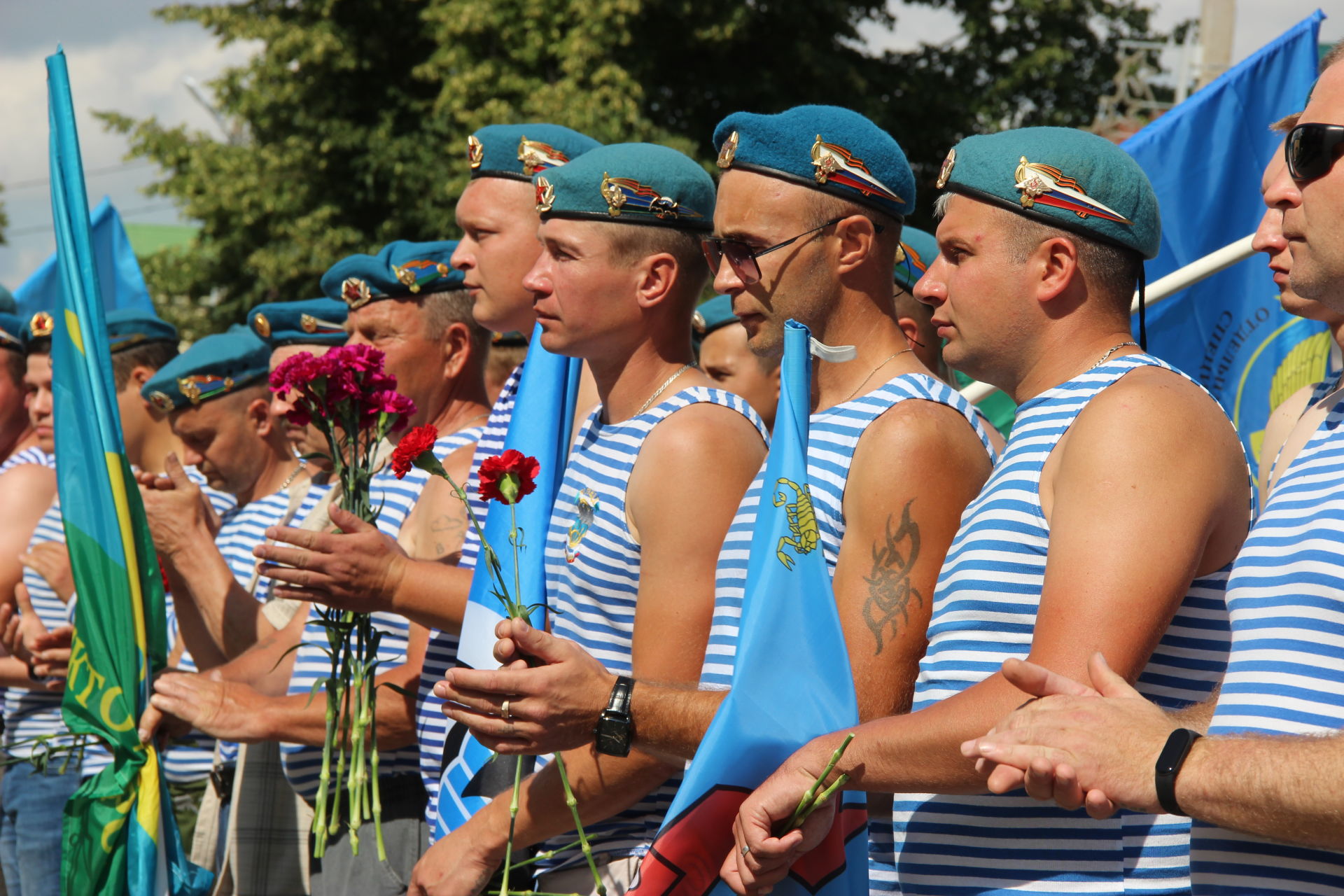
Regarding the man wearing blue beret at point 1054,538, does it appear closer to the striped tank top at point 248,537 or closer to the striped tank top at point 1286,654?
the striped tank top at point 1286,654

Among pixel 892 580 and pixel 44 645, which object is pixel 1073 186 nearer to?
pixel 892 580

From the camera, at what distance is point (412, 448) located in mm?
2992

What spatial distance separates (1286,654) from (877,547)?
2.72 ft

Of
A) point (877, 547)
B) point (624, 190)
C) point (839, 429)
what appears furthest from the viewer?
point (624, 190)

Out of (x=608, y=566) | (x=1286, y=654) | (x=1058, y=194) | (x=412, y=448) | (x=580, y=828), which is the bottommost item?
(x=580, y=828)

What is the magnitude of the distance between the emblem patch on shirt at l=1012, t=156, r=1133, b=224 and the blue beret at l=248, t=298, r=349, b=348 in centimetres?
400

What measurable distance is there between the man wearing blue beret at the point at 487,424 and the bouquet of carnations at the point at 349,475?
0.16 metres

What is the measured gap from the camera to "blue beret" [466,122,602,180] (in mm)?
4379

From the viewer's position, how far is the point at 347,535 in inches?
143

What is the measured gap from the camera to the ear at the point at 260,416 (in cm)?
645

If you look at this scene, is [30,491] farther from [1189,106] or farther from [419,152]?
[419,152]

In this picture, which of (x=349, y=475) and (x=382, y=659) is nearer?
(x=349, y=475)

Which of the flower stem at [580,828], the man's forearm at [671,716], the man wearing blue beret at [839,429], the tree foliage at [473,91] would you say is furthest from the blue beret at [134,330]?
the tree foliage at [473,91]

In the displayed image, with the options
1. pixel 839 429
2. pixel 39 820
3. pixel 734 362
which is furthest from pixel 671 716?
pixel 39 820
